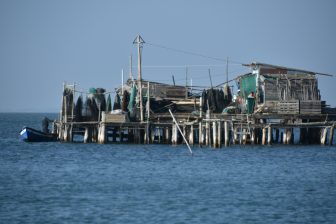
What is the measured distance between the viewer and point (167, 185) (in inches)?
1982

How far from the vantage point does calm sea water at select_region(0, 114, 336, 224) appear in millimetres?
40656

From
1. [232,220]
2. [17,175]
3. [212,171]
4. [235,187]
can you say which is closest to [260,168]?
[212,171]

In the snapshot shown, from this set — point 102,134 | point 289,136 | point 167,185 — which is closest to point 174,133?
point 102,134

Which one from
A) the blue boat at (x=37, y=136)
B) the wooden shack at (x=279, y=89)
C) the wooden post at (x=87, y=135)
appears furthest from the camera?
the blue boat at (x=37, y=136)

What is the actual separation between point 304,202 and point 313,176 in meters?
11.6

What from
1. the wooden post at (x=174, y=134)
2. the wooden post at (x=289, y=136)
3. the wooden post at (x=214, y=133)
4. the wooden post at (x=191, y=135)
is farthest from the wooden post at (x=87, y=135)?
the wooden post at (x=289, y=136)

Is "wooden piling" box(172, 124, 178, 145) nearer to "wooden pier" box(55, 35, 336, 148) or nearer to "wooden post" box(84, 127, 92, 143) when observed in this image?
"wooden pier" box(55, 35, 336, 148)

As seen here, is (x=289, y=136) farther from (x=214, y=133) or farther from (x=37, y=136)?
(x=37, y=136)

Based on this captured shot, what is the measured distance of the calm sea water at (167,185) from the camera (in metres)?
40.7

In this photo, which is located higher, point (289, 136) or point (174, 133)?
point (174, 133)

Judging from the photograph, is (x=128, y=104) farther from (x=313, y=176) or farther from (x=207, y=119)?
(x=313, y=176)

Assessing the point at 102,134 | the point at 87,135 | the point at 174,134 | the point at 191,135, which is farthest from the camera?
the point at 87,135

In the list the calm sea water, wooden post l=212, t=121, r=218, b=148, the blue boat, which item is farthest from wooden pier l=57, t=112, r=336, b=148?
the blue boat

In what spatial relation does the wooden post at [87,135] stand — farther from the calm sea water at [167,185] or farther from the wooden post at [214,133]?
the wooden post at [214,133]
